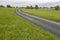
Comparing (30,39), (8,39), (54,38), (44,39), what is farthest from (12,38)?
(54,38)

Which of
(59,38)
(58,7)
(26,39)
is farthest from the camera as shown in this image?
(58,7)

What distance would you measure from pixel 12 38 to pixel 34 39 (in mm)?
1732

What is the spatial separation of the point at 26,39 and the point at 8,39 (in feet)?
4.45

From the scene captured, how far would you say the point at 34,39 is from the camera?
1273 centimetres

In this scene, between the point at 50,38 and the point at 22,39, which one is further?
the point at 50,38

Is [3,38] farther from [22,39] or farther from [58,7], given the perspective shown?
[58,7]

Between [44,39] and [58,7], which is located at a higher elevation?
[44,39]

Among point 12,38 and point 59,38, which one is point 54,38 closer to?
point 59,38

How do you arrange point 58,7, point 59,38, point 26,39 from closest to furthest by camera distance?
1. point 26,39
2. point 59,38
3. point 58,7

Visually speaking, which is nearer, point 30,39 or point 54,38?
point 30,39

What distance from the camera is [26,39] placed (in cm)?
1245

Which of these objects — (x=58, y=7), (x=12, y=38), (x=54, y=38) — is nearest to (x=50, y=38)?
(x=54, y=38)

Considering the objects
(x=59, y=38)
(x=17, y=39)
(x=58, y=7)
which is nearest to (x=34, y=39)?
(x=17, y=39)

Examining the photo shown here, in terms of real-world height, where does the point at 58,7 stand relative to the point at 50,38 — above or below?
below
